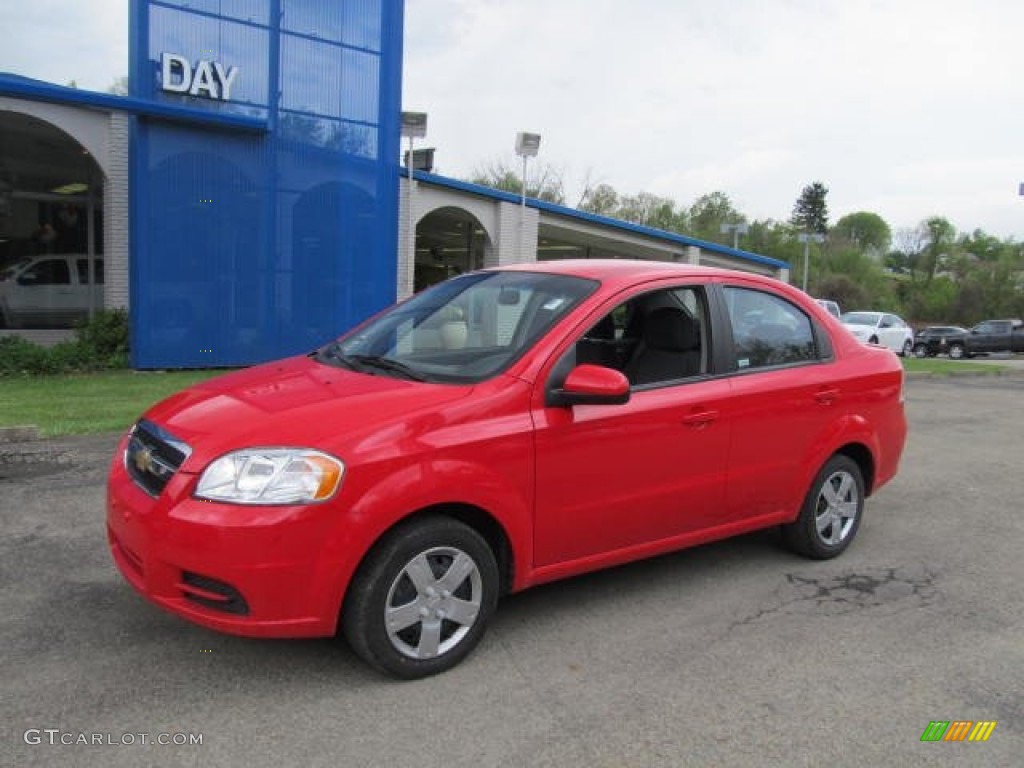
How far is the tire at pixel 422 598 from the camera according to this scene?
10.6 ft

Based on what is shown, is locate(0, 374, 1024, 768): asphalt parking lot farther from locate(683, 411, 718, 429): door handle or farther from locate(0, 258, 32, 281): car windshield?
locate(0, 258, 32, 281): car windshield

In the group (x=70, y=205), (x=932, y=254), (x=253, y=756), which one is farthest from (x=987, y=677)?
(x=932, y=254)

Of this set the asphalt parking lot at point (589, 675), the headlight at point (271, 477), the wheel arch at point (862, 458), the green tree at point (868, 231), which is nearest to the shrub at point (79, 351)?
the asphalt parking lot at point (589, 675)

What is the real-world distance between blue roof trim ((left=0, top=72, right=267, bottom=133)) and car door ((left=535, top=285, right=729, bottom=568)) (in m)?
10.6

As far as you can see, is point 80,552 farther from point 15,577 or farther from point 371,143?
point 371,143

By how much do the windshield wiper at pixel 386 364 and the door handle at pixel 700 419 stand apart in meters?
1.31

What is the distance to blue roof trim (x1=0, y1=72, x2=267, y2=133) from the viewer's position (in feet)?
39.5

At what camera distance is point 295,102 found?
45.9ft

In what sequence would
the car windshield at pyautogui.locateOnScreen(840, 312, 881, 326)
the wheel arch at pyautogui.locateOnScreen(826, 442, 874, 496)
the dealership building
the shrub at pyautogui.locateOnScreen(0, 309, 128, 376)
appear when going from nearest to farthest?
the wheel arch at pyautogui.locateOnScreen(826, 442, 874, 496)
the shrub at pyautogui.locateOnScreen(0, 309, 128, 376)
the dealership building
the car windshield at pyautogui.locateOnScreen(840, 312, 881, 326)

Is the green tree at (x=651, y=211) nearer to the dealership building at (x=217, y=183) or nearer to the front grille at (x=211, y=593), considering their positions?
the dealership building at (x=217, y=183)

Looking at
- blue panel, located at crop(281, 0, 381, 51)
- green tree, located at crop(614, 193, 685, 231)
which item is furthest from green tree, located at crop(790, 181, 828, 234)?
blue panel, located at crop(281, 0, 381, 51)

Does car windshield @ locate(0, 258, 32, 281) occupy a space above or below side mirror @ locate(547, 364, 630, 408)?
above

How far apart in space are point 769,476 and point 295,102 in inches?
464

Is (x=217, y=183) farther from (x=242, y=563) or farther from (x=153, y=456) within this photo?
(x=242, y=563)
